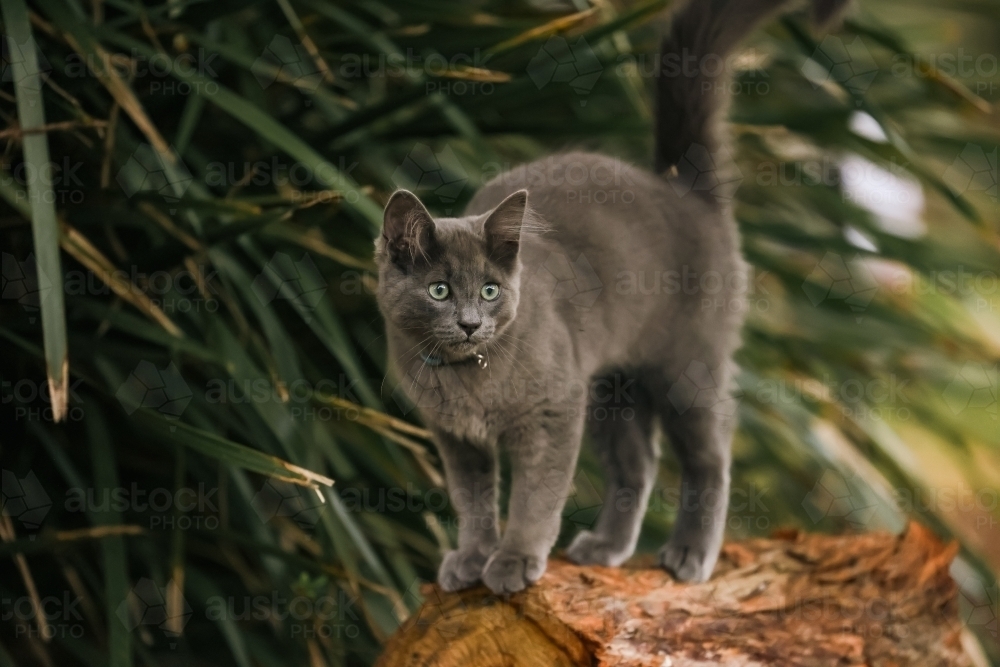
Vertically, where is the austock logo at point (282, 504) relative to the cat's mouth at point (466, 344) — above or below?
below

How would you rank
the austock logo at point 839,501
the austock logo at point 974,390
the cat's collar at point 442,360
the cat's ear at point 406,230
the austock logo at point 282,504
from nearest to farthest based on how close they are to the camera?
1. the cat's ear at point 406,230
2. the cat's collar at point 442,360
3. the austock logo at point 282,504
4. the austock logo at point 839,501
5. the austock logo at point 974,390

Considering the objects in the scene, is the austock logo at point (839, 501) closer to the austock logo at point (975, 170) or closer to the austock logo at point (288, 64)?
the austock logo at point (975, 170)

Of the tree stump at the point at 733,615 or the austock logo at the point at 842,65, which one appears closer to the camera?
the tree stump at the point at 733,615

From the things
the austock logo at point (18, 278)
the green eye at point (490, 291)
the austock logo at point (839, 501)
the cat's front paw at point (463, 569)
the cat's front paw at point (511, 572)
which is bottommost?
the austock logo at point (839, 501)

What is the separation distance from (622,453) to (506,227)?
0.53 m

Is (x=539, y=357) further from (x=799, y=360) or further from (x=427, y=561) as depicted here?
(x=799, y=360)

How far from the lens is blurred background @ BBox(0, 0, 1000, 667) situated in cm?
134

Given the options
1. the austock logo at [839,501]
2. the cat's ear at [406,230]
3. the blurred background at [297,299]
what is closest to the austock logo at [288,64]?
the blurred background at [297,299]

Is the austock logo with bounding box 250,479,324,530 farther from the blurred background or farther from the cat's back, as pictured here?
the cat's back

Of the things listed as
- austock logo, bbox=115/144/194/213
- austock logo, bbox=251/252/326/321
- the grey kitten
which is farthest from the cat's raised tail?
austock logo, bbox=115/144/194/213

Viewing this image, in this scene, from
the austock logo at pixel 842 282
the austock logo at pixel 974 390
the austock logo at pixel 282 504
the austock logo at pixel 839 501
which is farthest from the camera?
the austock logo at pixel 974 390

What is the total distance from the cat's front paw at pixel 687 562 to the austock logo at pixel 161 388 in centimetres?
74

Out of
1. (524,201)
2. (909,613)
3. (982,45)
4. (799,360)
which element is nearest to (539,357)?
(524,201)

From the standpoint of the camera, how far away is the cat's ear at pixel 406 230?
1.00 m
